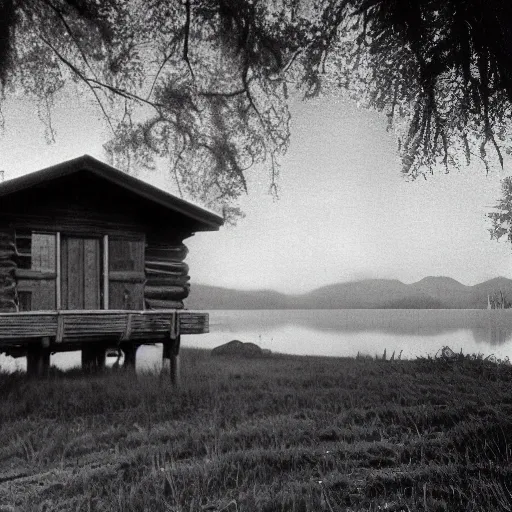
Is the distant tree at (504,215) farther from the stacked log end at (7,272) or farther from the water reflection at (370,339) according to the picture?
the stacked log end at (7,272)

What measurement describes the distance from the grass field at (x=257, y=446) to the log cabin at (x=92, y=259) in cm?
149

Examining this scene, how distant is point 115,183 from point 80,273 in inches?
94.8

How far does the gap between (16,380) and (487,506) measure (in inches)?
502

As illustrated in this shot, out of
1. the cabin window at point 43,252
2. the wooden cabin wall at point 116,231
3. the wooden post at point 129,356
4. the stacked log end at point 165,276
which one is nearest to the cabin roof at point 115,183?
the wooden cabin wall at point 116,231

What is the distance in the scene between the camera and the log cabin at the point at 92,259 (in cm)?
1267

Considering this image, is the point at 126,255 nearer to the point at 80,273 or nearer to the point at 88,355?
the point at 80,273

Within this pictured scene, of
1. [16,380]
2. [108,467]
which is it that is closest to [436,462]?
[108,467]

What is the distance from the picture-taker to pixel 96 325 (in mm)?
12914

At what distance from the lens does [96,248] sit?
1408cm

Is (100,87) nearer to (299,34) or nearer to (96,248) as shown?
(96,248)

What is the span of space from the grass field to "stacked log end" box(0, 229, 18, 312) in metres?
1.99

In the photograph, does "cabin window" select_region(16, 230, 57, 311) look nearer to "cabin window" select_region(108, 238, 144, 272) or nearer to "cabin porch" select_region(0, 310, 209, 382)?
"cabin porch" select_region(0, 310, 209, 382)

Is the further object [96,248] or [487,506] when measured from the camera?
[96,248]

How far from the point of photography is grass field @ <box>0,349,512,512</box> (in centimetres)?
557
